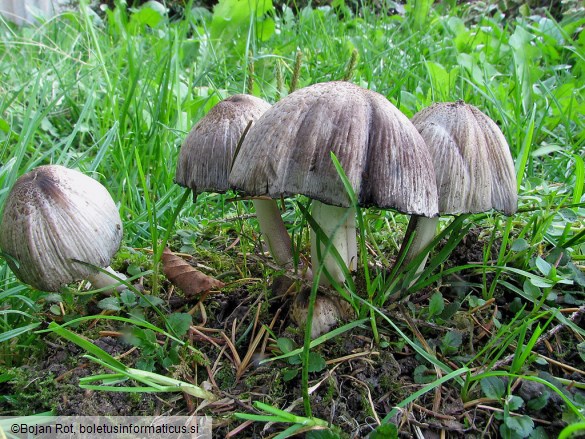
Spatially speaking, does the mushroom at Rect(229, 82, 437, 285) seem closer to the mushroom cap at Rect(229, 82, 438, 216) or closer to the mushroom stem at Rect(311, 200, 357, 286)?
the mushroom cap at Rect(229, 82, 438, 216)

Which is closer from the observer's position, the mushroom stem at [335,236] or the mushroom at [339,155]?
the mushroom at [339,155]

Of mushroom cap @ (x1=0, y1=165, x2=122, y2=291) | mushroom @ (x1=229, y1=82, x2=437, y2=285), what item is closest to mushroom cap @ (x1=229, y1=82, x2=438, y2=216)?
mushroom @ (x1=229, y1=82, x2=437, y2=285)

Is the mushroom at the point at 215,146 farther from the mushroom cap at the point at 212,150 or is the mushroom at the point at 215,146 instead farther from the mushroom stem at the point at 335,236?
the mushroom stem at the point at 335,236

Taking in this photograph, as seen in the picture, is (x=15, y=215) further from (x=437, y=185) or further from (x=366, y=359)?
(x=437, y=185)

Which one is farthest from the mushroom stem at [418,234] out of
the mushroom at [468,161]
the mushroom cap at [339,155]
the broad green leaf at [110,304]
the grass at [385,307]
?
the broad green leaf at [110,304]

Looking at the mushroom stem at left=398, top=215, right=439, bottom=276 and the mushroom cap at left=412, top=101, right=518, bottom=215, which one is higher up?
the mushroom cap at left=412, top=101, right=518, bottom=215

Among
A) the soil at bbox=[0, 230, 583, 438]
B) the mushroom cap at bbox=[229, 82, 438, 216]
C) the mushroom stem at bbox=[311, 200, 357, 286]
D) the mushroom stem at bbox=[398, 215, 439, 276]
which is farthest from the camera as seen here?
the mushroom stem at bbox=[398, 215, 439, 276]

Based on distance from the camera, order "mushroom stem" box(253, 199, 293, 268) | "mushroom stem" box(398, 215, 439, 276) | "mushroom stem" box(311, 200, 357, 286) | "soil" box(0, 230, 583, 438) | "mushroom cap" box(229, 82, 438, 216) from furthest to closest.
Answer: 1. "mushroom stem" box(253, 199, 293, 268)
2. "mushroom stem" box(398, 215, 439, 276)
3. "mushroom stem" box(311, 200, 357, 286)
4. "soil" box(0, 230, 583, 438)
5. "mushroom cap" box(229, 82, 438, 216)
